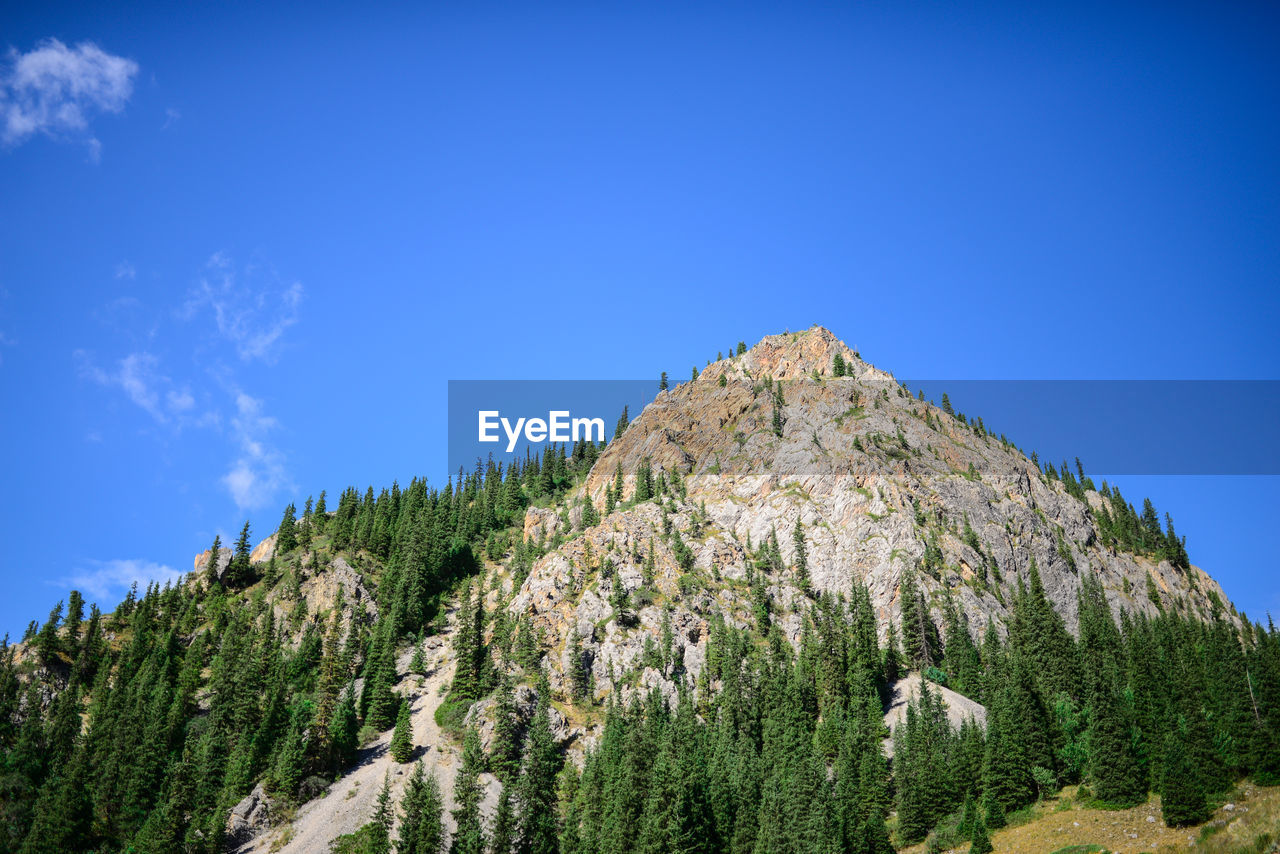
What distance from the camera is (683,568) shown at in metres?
177

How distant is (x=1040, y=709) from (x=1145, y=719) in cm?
1249

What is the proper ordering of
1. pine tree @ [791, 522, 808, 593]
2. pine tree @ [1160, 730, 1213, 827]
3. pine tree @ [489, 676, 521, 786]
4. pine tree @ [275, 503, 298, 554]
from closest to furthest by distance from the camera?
pine tree @ [1160, 730, 1213, 827] < pine tree @ [489, 676, 521, 786] < pine tree @ [791, 522, 808, 593] < pine tree @ [275, 503, 298, 554]

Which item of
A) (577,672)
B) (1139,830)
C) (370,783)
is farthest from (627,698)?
(1139,830)

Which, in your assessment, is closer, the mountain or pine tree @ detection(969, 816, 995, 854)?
pine tree @ detection(969, 816, 995, 854)

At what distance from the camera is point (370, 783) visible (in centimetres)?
11794

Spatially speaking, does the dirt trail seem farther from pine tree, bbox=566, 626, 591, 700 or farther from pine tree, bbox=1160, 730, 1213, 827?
pine tree, bbox=1160, 730, 1213, 827

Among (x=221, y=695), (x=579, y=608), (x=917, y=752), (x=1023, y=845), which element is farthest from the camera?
(x=579, y=608)

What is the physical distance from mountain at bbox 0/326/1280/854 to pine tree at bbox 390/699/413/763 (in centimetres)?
47

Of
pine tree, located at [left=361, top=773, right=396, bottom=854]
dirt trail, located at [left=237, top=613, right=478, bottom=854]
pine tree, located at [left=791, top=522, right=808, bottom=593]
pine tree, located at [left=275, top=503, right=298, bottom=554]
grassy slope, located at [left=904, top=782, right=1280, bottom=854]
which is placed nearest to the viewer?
grassy slope, located at [left=904, top=782, right=1280, bottom=854]

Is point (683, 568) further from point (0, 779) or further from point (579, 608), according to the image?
point (0, 779)

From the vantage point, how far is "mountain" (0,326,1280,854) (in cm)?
9300

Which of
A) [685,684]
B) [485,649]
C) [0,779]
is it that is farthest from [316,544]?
[685,684]

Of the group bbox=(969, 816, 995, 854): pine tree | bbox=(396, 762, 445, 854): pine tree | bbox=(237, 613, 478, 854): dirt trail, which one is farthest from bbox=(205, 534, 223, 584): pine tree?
bbox=(969, 816, 995, 854): pine tree

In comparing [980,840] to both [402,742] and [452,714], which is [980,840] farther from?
[452,714]
